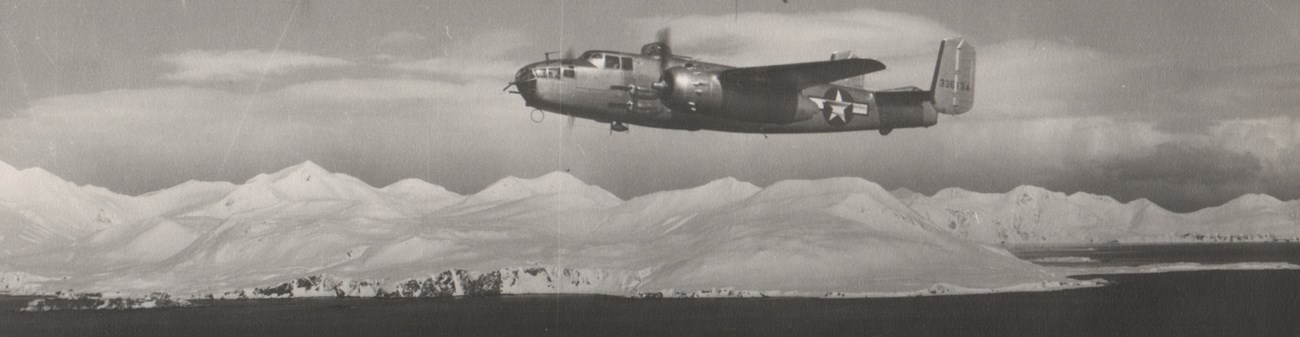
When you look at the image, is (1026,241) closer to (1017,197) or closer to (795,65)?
(1017,197)

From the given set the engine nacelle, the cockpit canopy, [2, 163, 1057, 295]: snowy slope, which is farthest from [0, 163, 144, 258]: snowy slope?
the engine nacelle

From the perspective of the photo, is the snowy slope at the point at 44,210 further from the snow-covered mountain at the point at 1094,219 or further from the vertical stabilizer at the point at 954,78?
the snow-covered mountain at the point at 1094,219

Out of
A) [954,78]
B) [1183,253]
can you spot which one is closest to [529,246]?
[954,78]

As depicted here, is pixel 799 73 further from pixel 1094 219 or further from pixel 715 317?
pixel 1094 219

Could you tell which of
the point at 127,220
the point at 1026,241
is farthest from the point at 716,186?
the point at 1026,241

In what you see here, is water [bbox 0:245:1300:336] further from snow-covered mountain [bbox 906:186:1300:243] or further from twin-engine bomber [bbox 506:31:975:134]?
snow-covered mountain [bbox 906:186:1300:243]
